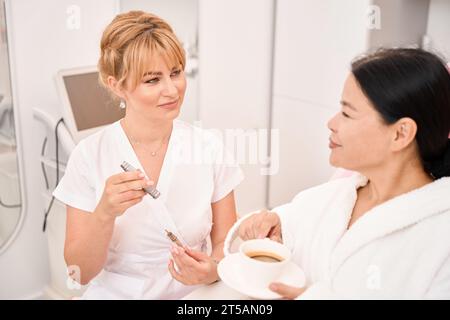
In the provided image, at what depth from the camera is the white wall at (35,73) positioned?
102 centimetres

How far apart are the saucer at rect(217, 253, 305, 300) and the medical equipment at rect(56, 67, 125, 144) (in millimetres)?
399

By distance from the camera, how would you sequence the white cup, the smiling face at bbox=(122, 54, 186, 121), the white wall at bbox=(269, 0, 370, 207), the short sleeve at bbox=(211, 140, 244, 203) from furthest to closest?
the white wall at bbox=(269, 0, 370, 207), the short sleeve at bbox=(211, 140, 244, 203), the smiling face at bbox=(122, 54, 186, 121), the white cup

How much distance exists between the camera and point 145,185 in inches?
28.6

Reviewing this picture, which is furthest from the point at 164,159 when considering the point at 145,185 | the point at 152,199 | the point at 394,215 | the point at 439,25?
the point at 439,25

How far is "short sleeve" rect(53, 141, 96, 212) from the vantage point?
867 mm

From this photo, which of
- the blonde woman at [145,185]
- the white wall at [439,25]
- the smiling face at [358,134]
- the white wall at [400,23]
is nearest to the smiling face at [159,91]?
the blonde woman at [145,185]

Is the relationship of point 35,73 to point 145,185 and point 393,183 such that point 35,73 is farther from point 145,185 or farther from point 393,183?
point 393,183

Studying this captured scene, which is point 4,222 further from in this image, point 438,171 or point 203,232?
point 438,171

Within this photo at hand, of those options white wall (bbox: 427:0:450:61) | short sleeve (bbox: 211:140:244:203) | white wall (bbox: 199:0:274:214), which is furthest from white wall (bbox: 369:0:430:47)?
short sleeve (bbox: 211:140:244:203)

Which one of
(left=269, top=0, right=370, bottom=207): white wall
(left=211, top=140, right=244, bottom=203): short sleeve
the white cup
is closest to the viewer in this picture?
the white cup

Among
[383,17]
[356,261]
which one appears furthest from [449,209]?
[383,17]

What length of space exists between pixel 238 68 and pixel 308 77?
0.62 ft

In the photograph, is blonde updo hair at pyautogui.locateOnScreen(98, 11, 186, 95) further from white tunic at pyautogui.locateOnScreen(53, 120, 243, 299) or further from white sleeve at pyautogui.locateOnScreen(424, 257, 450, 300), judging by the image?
white sleeve at pyautogui.locateOnScreen(424, 257, 450, 300)

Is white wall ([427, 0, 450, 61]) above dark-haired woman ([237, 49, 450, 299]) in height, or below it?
above
